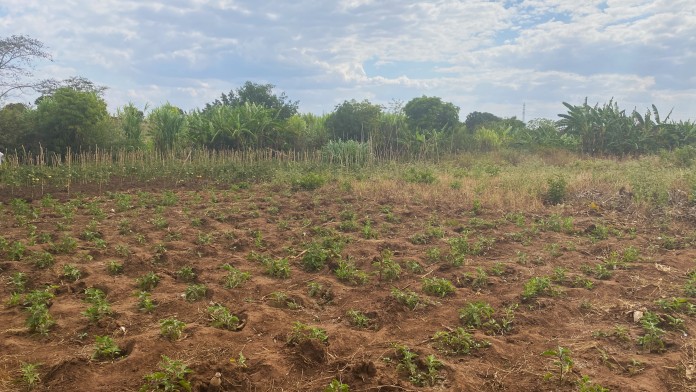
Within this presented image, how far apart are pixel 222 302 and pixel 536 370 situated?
261cm

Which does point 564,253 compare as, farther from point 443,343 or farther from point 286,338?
point 286,338

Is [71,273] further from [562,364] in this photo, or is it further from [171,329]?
[562,364]

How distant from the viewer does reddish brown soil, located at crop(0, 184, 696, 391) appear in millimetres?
3275

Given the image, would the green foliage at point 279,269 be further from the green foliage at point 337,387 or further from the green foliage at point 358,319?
the green foliage at point 337,387

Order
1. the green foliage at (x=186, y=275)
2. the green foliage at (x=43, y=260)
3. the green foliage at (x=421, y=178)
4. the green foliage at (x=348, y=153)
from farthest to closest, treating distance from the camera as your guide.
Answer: the green foliage at (x=348, y=153)
the green foliage at (x=421, y=178)
the green foliage at (x=43, y=260)
the green foliage at (x=186, y=275)

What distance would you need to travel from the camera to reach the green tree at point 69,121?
15216 mm

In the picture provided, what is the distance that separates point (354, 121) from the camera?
21094 millimetres

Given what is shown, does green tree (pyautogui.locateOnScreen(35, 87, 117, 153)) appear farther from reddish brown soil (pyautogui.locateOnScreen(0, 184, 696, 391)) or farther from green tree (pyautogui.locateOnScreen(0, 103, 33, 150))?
reddish brown soil (pyautogui.locateOnScreen(0, 184, 696, 391))

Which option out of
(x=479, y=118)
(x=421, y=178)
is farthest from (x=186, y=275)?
(x=479, y=118)

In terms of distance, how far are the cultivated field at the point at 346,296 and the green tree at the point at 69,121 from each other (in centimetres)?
622

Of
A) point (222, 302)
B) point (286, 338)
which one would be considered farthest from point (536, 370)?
point (222, 302)

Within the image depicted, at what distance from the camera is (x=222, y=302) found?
459cm

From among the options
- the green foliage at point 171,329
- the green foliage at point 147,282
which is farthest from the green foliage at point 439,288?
the green foliage at point 147,282

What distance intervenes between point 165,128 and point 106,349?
15.7 meters
